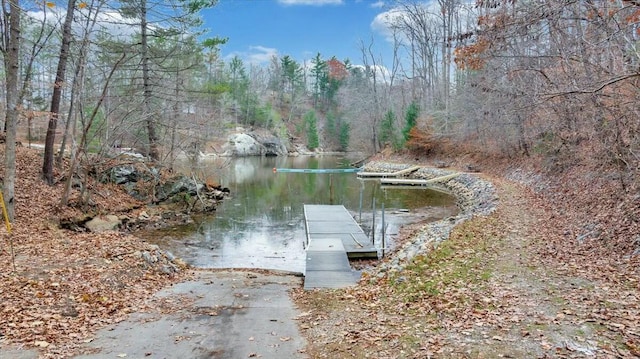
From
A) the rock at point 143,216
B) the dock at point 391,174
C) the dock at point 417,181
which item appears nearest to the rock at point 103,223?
the rock at point 143,216

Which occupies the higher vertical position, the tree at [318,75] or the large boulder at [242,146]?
the tree at [318,75]

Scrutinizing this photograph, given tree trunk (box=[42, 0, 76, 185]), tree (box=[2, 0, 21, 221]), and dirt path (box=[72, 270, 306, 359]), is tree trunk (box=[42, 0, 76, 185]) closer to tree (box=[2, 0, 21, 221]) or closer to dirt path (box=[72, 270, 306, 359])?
tree (box=[2, 0, 21, 221])

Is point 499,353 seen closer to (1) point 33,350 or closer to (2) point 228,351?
(2) point 228,351

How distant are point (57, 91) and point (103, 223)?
4.36m

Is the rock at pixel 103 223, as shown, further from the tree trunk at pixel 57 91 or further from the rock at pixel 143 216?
the tree trunk at pixel 57 91

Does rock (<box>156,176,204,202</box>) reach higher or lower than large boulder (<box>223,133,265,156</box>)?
lower

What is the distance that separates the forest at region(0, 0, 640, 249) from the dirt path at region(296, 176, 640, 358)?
9.44 feet

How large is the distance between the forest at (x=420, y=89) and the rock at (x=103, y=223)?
189 centimetres

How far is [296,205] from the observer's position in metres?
20.3

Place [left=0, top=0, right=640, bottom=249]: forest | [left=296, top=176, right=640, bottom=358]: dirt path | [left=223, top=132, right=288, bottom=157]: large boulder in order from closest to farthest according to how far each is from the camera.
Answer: [left=296, top=176, right=640, bottom=358]: dirt path, [left=0, top=0, right=640, bottom=249]: forest, [left=223, top=132, right=288, bottom=157]: large boulder

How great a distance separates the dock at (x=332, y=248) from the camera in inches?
343

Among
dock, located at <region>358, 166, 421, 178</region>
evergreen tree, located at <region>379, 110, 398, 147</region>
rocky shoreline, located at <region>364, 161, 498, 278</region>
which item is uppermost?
evergreen tree, located at <region>379, 110, 398, 147</region>

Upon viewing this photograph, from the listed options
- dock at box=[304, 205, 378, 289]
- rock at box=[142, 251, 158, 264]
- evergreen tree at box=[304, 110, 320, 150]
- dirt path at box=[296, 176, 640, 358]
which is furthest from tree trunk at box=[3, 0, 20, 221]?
evergreen tree at box=[304, 110, 320, 150]

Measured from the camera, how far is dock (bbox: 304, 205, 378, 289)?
871 centimetres
